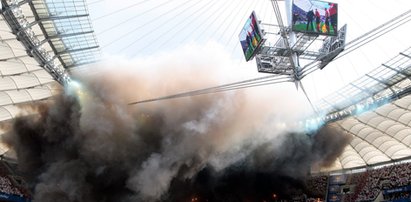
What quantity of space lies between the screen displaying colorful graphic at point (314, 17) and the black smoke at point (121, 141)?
1128cm

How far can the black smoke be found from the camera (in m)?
31.8

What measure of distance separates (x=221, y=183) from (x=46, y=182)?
19.9 metres

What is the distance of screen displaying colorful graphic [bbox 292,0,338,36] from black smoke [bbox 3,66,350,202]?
37.0 ft

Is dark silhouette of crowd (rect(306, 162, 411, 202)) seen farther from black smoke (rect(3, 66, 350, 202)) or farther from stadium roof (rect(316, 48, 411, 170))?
black smoke (rect(3, 66, 350, 202))

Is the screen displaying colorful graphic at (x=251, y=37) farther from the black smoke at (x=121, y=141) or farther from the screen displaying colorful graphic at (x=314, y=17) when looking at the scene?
the black smoke at (x=121, y=141)

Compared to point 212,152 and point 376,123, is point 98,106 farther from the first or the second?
point 376,123

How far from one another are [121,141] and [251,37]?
13.8 meters

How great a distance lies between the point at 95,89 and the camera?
33.6m

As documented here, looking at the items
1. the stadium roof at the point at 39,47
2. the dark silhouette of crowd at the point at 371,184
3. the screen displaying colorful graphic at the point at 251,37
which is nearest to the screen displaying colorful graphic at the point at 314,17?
the screen displaying colorful graphic at the point at 251,37

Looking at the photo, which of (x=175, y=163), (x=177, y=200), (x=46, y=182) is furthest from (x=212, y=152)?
(x=46, y=182)

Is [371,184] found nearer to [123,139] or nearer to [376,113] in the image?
[376,113]

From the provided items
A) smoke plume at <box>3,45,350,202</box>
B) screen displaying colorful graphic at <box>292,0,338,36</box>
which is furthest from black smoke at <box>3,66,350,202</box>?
screen displaying colorful graphic at <box>292,0,338,36</box>

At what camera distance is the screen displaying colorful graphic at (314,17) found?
2552 cm

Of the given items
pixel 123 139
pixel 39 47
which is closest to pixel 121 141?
pixel 123 139
